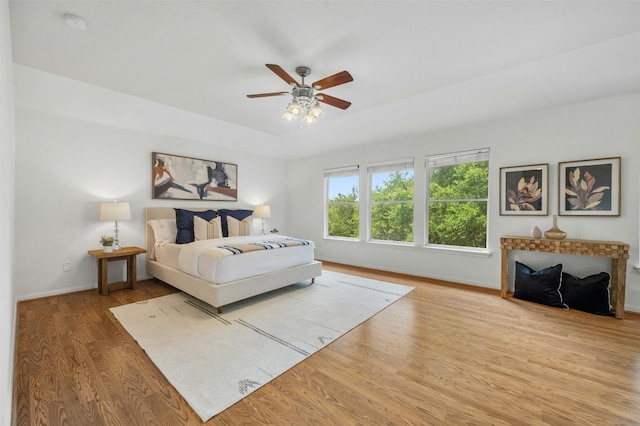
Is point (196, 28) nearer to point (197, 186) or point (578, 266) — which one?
point (197, 186)

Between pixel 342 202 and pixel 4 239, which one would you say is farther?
pixel 342 202

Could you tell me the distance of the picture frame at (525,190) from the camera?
355cm

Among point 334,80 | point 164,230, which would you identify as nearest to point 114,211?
point 164,230

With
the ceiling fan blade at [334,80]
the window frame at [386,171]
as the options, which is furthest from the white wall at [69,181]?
the window frame at [386,171]

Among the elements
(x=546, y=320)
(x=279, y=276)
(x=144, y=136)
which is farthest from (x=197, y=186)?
(x=546, y=320)

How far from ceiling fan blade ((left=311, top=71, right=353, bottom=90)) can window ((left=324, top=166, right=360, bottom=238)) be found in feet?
9.73

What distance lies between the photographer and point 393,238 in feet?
17.0

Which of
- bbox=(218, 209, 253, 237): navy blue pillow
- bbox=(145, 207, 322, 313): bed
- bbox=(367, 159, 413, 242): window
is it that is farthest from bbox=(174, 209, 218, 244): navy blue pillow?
bbox=(367, 159, 413, 242): window

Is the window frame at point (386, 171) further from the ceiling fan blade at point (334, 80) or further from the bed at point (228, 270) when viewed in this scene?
the ceiling fan blade at point (334, 80)

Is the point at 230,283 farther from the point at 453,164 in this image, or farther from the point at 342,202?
the point at 453,164

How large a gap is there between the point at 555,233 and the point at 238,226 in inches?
185

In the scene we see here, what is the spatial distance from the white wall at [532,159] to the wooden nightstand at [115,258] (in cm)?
374

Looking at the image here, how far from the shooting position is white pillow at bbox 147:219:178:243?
4.28 m

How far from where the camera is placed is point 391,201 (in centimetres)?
518
